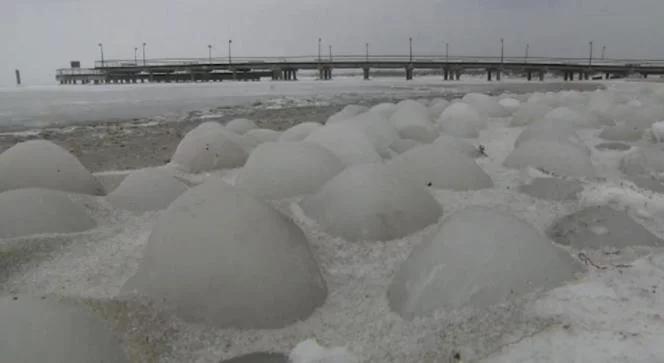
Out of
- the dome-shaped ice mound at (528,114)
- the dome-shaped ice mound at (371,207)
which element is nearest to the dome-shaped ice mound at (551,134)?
the dome-shaped ice mound at (528,114)

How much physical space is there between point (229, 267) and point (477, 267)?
2.97 feet

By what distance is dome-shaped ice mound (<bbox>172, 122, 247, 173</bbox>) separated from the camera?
4.52m

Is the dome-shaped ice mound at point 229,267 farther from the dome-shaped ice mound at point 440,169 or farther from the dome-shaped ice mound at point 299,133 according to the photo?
the dome-shaped ice mound at point 299,133

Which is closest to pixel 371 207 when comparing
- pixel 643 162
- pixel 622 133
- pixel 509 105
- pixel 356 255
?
pixel 356 255

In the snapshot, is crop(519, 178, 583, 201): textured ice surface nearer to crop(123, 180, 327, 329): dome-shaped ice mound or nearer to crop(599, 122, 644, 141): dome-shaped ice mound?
crop(123, 180, 327, 329): dome-shaped ice mound

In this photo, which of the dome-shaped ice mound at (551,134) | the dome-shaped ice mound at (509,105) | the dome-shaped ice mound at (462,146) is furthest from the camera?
the dome-shaped ice mound at (509,105)

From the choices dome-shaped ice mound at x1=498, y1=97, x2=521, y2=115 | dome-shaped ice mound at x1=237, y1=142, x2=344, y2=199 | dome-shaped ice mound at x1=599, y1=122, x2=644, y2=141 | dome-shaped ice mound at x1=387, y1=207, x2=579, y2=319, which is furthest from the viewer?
dome-shaped ice mound at x1=498, y1=97, x2=521, y2=115

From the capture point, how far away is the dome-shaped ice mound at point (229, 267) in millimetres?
2006

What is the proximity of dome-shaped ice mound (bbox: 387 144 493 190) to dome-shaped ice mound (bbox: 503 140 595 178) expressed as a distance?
0.52m

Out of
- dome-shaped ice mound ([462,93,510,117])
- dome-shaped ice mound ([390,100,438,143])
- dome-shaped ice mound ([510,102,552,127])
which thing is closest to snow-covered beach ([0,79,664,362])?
dome-shaped ice mound ([390,100,438,143])

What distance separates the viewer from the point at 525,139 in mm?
4707

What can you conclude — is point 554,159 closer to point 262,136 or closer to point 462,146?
point 462,146

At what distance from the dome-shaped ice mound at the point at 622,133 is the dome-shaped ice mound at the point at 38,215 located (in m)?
4.62

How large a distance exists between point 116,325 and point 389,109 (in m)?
5.11
